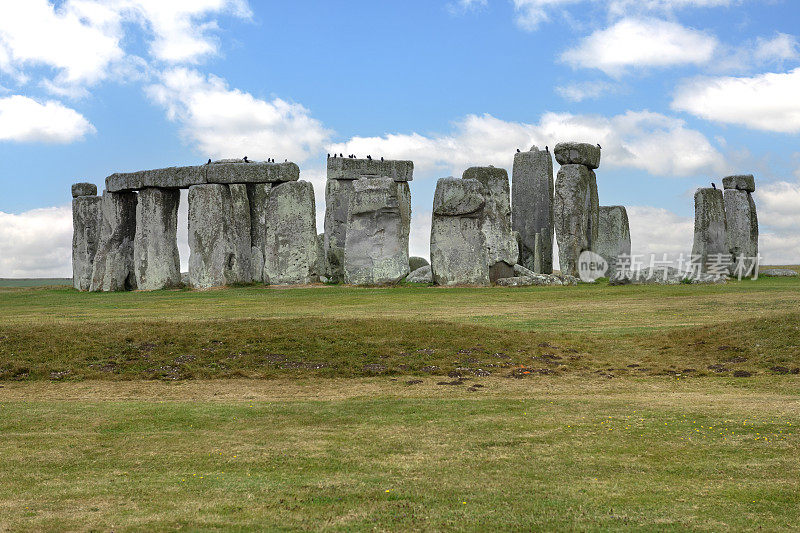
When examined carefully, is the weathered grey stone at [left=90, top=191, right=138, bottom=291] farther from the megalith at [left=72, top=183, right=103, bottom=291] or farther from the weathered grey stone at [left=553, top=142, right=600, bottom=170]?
the weathered grey stone at [left=553, top=142, right=600, bottom=170]

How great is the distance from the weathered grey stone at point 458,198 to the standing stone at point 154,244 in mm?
9662

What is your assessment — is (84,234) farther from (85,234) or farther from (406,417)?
(406,417)

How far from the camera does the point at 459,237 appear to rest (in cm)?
2695

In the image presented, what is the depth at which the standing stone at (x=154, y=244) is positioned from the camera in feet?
99.6

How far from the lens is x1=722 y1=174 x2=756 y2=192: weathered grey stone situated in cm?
3534

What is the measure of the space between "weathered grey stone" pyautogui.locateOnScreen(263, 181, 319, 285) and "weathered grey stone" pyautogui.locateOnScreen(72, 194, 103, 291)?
323 inches

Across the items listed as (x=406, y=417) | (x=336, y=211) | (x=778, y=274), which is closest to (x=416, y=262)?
(x=336, y=211)

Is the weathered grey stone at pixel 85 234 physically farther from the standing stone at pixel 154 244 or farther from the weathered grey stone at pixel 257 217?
the weathered grey stone at pixel 257 217

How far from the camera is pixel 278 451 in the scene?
8961 mm

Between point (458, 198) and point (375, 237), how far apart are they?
2.91 meters

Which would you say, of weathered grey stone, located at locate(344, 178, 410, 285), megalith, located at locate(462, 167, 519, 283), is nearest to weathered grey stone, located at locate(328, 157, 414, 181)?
megalith, located at locate(462, 167, 519, 283)

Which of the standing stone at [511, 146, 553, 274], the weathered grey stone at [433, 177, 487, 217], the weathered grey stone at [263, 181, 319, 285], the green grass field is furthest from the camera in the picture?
the standing stone at [511, 146, 553, 274]

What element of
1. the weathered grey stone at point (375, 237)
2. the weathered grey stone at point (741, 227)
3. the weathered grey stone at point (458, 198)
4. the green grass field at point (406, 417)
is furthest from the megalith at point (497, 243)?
the weathered grey stone at point (741, 227)

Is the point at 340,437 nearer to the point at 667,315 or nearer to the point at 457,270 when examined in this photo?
the point at 667,315
